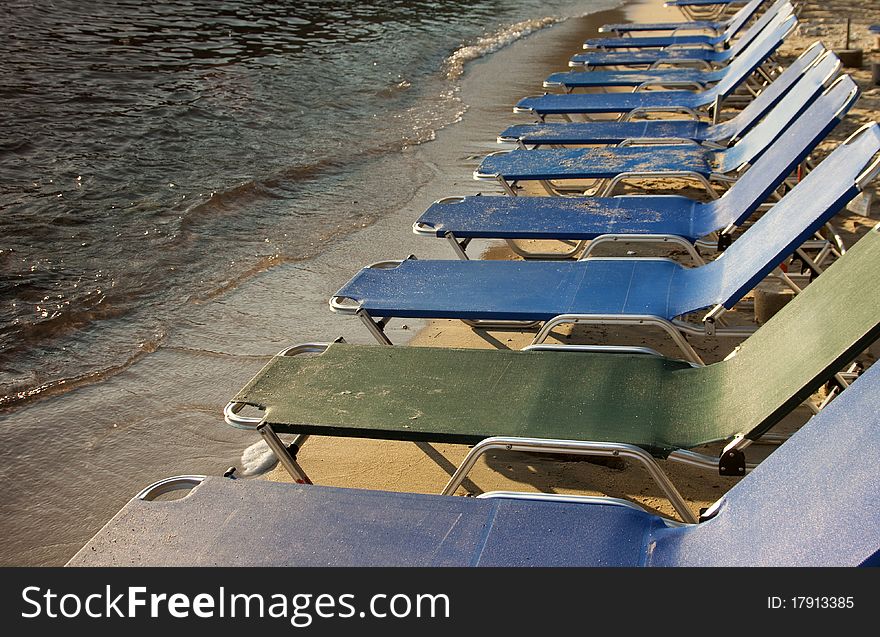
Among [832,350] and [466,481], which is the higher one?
[832,350]

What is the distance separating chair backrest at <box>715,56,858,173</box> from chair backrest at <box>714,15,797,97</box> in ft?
3.98

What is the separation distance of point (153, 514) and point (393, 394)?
874 millimetres

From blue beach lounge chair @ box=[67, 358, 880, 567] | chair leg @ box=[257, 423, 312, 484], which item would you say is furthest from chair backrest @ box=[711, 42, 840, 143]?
chair leg @ box=[257, 423, 312, 484]

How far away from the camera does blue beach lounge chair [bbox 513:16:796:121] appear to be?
7.05 m

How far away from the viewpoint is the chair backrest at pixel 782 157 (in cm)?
420

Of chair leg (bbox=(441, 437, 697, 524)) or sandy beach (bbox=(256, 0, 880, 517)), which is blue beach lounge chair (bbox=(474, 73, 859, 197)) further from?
chair leg (bbox=(441, 437, 697, 524))

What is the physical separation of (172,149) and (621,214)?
5576 millimetres

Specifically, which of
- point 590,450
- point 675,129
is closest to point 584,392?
point 590,450

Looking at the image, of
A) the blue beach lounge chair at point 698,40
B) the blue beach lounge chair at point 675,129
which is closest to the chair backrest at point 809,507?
the blue beach lounge chair at point 675,129

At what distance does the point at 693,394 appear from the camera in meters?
3.00

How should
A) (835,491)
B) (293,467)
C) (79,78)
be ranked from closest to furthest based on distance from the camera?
1. (835,491)
2. (293,467)
3. (79,78)

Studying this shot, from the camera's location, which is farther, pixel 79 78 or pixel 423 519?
pixel 79 78

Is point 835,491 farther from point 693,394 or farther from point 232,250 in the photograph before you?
point 232,250
